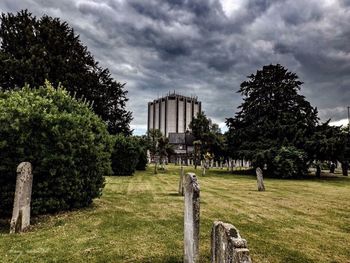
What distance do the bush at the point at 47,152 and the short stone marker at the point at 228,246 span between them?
8.08m

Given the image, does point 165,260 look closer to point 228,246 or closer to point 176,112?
point 228,246

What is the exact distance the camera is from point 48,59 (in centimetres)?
2875

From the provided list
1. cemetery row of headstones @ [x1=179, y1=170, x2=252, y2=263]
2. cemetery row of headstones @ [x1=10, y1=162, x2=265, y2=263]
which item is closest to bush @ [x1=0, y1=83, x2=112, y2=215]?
cemetery row of headstones @ [x1=10, y1=162, x2=265, y2=263]

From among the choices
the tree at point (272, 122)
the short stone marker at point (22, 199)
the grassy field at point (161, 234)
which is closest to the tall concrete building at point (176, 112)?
the tree at point (272, 122)

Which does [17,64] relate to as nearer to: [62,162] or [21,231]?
[62,162]

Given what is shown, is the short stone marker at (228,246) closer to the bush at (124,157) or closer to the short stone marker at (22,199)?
the short stone marker at (22,199)

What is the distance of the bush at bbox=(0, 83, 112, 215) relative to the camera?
10422 millimetres

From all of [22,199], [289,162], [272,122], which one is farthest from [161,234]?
[272,122]

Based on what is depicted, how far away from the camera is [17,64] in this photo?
26.9m

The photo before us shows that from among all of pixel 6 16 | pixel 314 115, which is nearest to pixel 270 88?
pixel 314 115

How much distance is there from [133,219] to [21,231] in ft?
11.4

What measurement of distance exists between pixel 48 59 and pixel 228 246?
95.7 feet

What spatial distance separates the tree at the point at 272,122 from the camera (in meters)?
39.4

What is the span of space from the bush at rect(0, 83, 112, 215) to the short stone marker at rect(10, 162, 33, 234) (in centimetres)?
84
